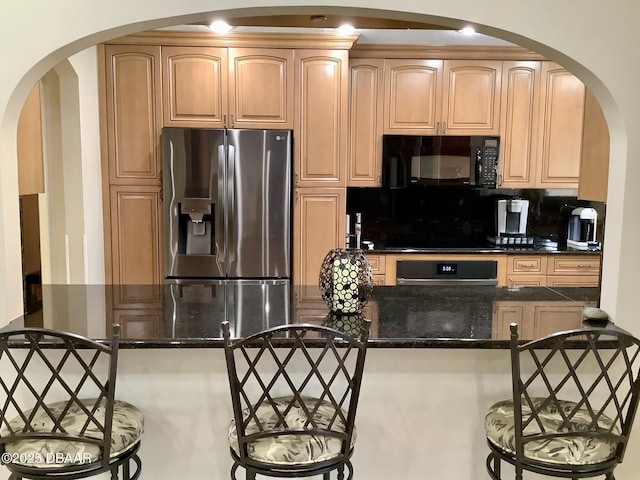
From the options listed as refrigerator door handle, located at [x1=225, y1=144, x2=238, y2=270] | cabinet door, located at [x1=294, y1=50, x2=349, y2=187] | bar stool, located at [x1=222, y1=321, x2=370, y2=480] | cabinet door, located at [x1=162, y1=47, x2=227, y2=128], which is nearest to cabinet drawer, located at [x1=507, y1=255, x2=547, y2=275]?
cabinet door, located at [x1=294, y1=50, x2=349, y2=187]

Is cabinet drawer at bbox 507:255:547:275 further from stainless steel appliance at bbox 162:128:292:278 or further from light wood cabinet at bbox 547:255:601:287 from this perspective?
stainless steel appliance at bbox 162:128:292:278

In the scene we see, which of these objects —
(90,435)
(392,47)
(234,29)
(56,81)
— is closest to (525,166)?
(392,47)

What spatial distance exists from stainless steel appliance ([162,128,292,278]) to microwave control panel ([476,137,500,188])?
145cm

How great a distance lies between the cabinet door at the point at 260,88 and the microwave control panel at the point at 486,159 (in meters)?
1.45

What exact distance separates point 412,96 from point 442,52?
0.39m

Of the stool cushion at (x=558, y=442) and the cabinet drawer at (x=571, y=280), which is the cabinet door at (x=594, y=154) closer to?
the stool cushion at (x=558, y=442)

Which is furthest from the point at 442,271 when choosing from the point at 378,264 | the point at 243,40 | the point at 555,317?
the point at 243,40

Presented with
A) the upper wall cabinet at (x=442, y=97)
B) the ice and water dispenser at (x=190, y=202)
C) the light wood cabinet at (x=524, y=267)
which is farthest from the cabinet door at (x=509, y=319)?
the upper wall cabinet at (x=442, y=97)

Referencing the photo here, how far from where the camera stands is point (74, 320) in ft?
6.55

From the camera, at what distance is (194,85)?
3834 mm

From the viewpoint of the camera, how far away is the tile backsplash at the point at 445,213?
4633 millimetres

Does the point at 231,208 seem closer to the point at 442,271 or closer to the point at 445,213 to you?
the point at 442,271

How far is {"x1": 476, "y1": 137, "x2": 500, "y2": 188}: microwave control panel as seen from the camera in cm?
418

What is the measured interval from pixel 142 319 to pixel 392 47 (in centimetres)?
297
